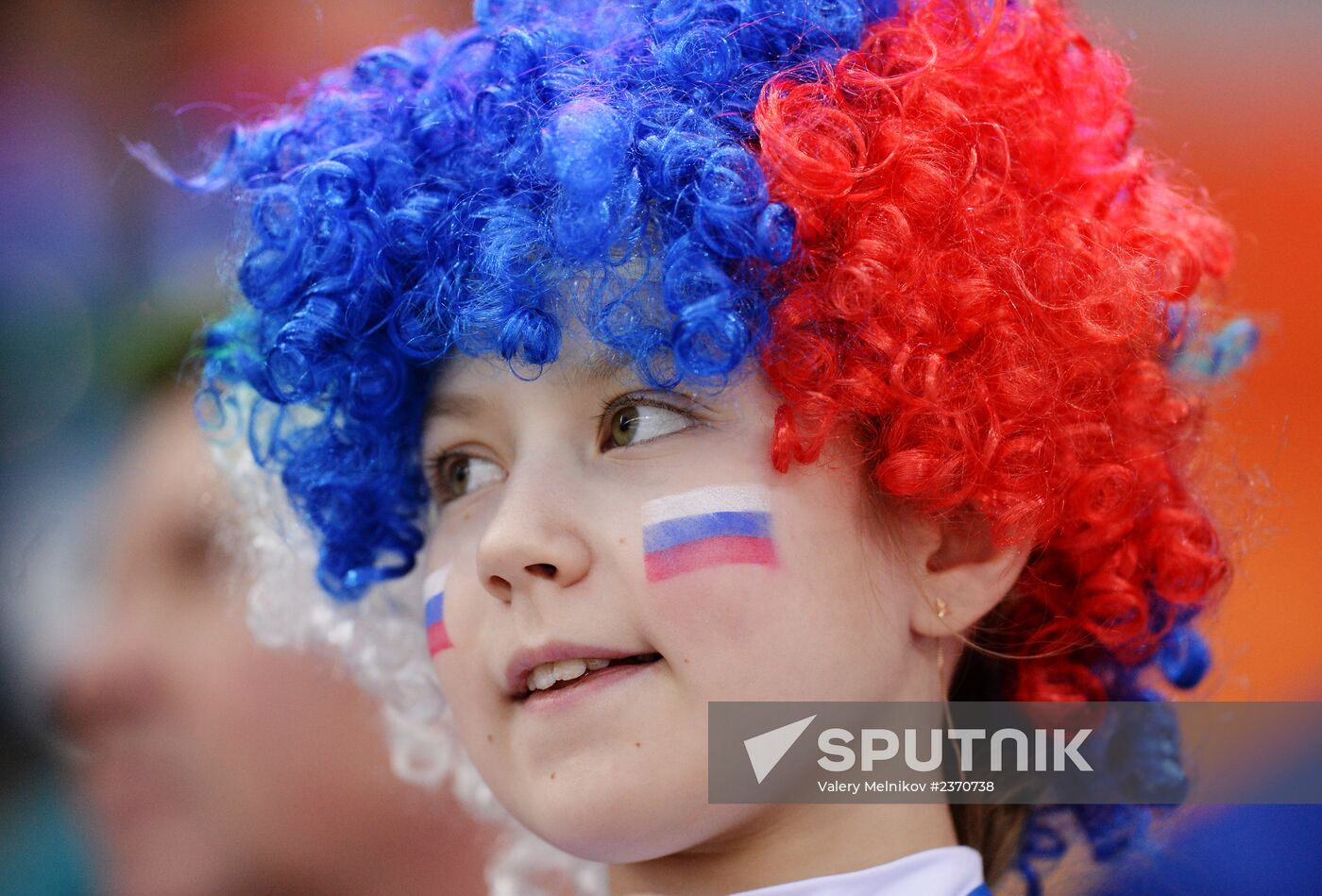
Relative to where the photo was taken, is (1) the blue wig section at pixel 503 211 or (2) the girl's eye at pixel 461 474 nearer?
(1) the blue wig section at pixel 503 211

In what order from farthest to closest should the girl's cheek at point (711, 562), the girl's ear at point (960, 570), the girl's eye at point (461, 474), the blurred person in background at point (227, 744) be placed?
the blurred person in background at point (227, 744), the girl's eye at point (461, 474), the girl's ear at point (960, 570), the girl's cheek at point (711, 562)

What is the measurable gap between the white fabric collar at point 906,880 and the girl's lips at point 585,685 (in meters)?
0.29

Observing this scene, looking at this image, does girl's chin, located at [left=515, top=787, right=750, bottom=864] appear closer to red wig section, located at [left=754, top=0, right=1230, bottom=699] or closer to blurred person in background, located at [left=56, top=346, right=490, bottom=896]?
red wig section, located at [left=754, top=0, right=1230, bottom=699]

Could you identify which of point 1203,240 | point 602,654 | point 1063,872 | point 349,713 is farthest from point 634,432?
point 349,713

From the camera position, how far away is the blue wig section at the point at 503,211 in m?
1.27

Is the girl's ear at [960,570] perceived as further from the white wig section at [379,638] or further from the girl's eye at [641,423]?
the white wig section at [379,638]

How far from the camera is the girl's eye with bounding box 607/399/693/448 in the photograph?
1.35m

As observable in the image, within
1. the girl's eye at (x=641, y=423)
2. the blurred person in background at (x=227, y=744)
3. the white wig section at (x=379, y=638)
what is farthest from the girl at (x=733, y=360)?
the blurred person in background at (x=227, y=744)

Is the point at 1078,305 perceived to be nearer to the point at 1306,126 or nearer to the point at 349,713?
the point at 349,713

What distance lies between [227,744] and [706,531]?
167cm

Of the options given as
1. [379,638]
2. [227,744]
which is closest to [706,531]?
[379,638]

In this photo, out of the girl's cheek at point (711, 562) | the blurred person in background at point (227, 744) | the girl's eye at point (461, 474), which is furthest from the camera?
the blurred person in background at point (227, 744)

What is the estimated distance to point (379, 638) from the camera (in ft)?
6.57

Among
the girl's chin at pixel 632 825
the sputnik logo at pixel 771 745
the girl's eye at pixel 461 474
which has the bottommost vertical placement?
the girl's chin at pixel 632 825
